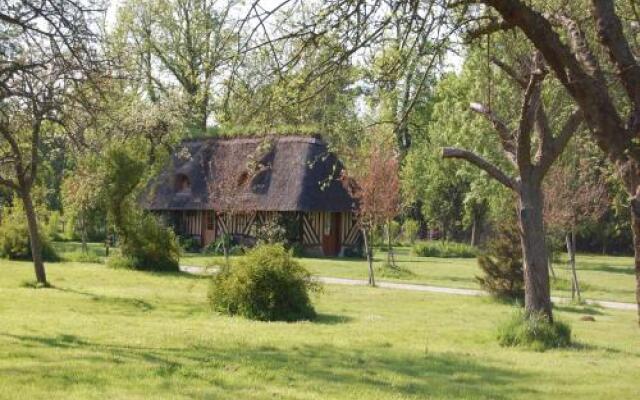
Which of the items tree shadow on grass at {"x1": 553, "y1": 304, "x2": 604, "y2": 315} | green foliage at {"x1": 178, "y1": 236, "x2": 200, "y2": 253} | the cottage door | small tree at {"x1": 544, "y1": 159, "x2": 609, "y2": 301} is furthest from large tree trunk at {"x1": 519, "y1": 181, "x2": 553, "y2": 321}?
green foliage at {"x1": 178, "y1": 236, "x2": 200, "y2": 253}

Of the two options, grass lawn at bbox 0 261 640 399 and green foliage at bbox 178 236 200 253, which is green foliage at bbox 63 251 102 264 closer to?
green foliage at bbox 178 236 200 253

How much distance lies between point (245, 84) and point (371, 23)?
1142 millimetres

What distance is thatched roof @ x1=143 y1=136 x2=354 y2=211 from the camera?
35875mm

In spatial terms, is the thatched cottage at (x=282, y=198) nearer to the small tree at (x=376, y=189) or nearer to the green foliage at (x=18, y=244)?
the green foliage at (x=18, y=244)

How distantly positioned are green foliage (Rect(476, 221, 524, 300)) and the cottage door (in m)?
17.9

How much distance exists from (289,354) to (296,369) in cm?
120

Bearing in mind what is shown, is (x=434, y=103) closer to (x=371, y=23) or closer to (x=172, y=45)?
(x=172, y=45)

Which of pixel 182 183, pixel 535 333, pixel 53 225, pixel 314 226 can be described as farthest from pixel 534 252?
pixel 53 225

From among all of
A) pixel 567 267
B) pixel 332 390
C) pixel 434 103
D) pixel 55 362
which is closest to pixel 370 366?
pixel 332 390

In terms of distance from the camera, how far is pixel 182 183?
4122 centimetres

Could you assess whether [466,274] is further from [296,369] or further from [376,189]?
[296,369]

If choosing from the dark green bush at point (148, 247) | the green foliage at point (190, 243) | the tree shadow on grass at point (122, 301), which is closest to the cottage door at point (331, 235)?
the green foliage at point (190, 243)

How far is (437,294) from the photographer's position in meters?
20.8

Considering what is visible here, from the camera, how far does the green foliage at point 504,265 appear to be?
62.5 ft
